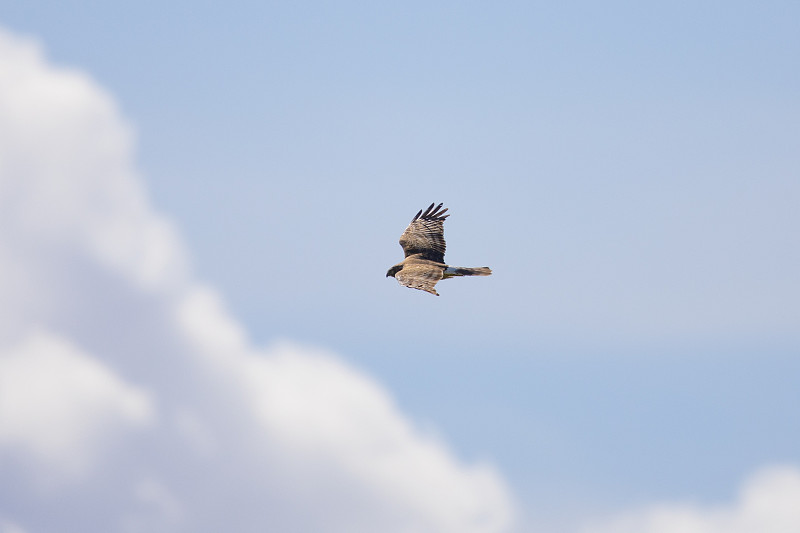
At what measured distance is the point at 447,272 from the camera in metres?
38.9

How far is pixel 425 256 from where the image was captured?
40406 mm

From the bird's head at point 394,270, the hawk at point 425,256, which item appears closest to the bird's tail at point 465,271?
the hawk at point 425,256

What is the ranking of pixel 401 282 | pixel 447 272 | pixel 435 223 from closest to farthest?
1. pixel 401 282
2. pixel 447 272
3. pixel 435 223

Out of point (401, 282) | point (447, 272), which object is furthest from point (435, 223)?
point (401, 282)

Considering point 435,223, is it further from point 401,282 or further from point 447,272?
point 401,282

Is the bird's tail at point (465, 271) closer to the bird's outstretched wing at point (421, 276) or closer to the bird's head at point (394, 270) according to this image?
the bird's outstretched wing at point (421, 276)

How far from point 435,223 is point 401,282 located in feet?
19.8

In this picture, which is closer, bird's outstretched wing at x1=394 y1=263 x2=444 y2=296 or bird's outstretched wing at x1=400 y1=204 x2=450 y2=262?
bird's outstretched wing at x1=394 y1=263 x2=444 y2=296

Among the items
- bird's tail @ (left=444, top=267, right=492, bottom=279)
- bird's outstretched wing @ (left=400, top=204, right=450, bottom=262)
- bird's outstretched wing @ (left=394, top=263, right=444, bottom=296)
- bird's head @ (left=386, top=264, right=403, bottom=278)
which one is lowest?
bird's outstretched wing @ (left=394, top=263, right=444, bottom=296)

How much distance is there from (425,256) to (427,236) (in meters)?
1.22

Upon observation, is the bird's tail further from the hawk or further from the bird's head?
the bird's head

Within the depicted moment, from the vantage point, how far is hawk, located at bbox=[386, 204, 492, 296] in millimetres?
37062

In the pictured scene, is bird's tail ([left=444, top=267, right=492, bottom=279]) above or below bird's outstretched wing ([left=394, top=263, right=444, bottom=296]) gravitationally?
above

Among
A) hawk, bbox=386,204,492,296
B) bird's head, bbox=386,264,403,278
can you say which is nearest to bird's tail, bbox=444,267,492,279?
hawk, bbox=386,204,492,296
